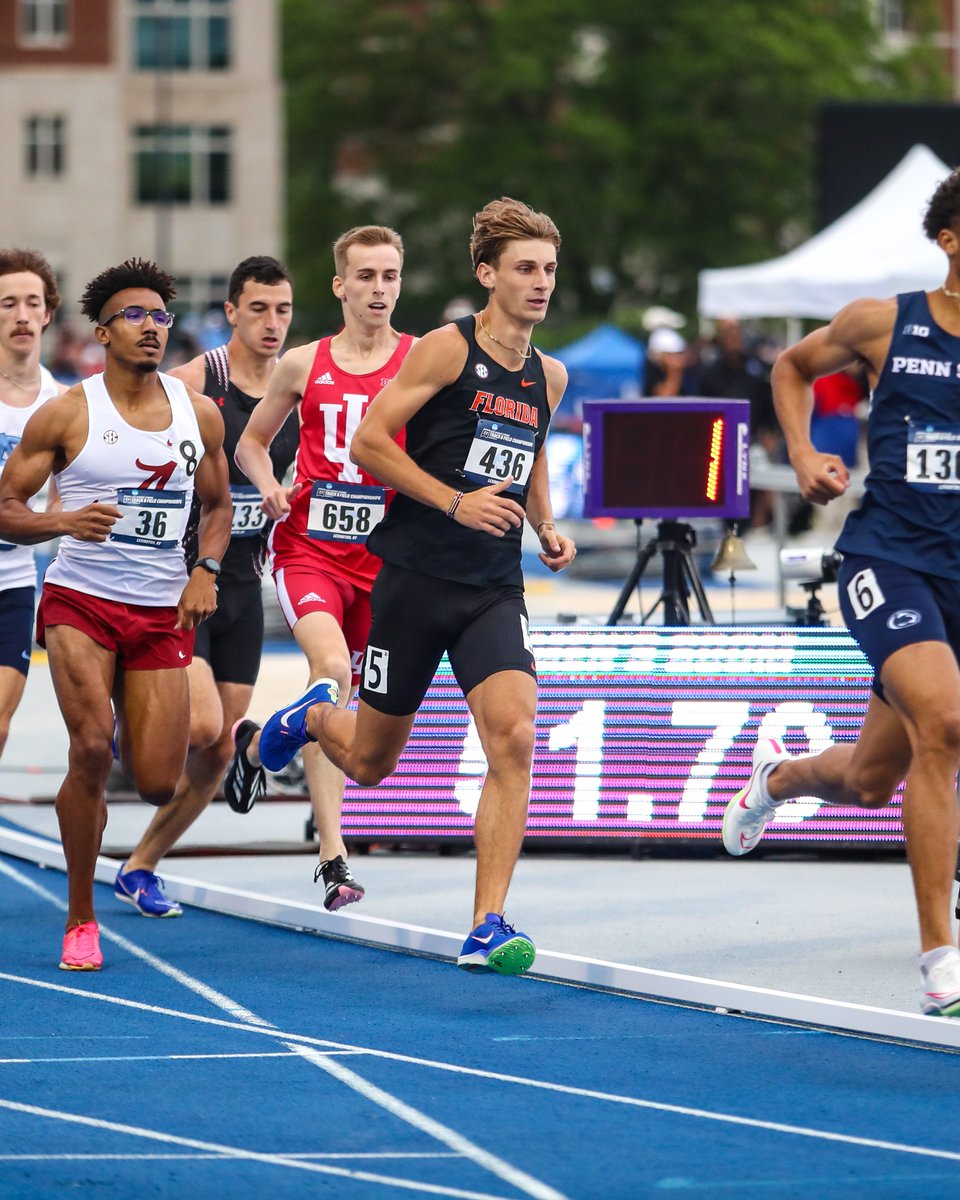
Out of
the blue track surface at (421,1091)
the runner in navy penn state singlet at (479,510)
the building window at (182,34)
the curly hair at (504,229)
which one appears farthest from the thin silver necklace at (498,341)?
the building window at (182,34)

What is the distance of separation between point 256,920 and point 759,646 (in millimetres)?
2281

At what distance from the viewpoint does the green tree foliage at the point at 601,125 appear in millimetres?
65562

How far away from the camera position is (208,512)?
809cm

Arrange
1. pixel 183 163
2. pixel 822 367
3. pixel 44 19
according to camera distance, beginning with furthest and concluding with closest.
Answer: pixel 183 163 < pixel 44 19 < pixel 822 367

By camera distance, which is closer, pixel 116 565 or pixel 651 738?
pixel 116 565

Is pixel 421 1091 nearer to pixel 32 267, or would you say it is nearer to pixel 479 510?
pixel 479 510

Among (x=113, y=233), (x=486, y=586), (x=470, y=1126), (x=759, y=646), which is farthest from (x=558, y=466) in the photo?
(x=113, y=233)

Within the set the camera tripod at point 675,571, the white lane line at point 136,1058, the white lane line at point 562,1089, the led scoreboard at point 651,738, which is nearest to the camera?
the white lane line at point 562,1089

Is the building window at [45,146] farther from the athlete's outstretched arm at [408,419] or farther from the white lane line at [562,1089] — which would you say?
the white lane line at [562,1089]

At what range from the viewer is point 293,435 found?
30.1 ft

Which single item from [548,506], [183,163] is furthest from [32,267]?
[183,163]

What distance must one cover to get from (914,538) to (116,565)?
243cm

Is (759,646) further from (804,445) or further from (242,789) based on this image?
(804,445)

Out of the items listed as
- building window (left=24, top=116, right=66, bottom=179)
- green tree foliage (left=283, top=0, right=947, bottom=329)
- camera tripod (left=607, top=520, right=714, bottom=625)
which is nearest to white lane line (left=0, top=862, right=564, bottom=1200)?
camera tripod (left=607, top=520, right=714, bottom=625)
